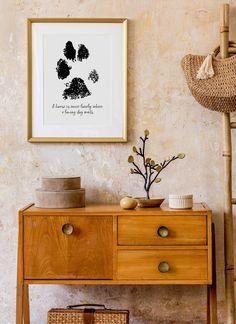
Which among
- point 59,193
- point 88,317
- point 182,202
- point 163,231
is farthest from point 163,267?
point 59,193

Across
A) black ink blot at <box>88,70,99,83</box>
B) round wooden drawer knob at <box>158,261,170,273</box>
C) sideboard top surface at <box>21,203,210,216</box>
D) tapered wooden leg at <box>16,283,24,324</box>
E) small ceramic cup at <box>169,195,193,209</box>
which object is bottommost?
tapered wooden leg at <box>16,283,24,324</box>

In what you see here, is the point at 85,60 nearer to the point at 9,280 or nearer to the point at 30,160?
the point at 30,160

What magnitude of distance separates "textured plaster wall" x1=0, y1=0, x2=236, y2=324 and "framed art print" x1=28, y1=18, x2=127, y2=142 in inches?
1.9

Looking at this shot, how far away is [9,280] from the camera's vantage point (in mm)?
2910

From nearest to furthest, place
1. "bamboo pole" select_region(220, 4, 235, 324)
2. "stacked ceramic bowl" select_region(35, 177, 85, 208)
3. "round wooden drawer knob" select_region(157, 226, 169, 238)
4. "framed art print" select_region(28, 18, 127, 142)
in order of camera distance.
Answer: "round wooden drawer knob" select_region(157, 226, 169, 238) → "stacked ceramic bowl" select_region(35, 177, 85, 208) → "bamboo pole" select_region(220, 4, 235, 324) → "framed art print" select_region(28, 18, 127, 142)

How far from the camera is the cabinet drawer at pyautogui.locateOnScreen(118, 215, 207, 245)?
8.24ft

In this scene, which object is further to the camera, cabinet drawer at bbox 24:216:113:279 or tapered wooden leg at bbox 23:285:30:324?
tapered wooden leg at bbox 23:285:30:324

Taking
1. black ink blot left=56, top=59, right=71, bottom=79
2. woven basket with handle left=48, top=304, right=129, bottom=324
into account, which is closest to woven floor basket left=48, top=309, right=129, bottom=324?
woven basket with handle left=48, top=304, right=129, bottom=324

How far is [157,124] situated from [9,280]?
1147 mm

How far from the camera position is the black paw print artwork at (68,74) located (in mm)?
2861

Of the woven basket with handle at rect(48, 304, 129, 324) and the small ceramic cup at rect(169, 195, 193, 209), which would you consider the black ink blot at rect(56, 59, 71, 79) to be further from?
the woven basket with handle at rect(48, 304, 129, 324)

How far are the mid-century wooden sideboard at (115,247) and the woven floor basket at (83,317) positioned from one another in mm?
173

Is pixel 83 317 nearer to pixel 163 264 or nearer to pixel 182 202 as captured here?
Answer: pixel 163 264

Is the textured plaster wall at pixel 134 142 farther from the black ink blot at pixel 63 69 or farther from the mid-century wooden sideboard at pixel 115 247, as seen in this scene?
the mid-century wooden sideboard at pixel 115 247
